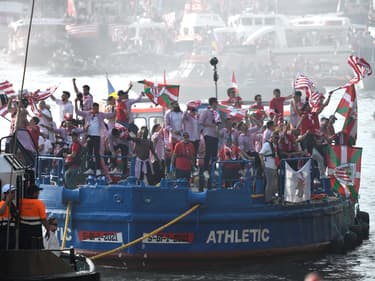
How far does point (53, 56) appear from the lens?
395ft

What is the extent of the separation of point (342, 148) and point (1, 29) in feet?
421

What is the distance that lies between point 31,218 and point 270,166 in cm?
803

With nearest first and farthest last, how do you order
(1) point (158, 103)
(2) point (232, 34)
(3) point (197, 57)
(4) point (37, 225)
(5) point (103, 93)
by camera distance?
(4) point (37, 225)
(1) point (158, 103)
(5) point (103, 93)
(3) point (197, 57)
(2) point (232, 34)

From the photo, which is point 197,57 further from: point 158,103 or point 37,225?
point 37,225

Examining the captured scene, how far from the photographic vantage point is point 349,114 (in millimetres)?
27969

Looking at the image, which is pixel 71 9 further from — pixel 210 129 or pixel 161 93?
pixel 210 129

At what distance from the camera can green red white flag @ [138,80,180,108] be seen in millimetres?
26938

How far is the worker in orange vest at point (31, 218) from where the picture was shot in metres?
17.1

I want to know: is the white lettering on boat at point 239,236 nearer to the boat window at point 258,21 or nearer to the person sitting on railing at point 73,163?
the person sitting on railing at point 73,163

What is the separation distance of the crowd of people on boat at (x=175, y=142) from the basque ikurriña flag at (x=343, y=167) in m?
0.29

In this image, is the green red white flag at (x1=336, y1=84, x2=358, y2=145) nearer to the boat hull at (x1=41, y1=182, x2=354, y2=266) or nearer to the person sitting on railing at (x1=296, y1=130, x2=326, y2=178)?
the person sitting on railing at (x1=296, y1=130, x2=326, y2=178)

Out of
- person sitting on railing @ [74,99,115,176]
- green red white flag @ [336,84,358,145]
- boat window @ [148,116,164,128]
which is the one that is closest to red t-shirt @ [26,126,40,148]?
person sitting on railing @ [74,99,115,176]

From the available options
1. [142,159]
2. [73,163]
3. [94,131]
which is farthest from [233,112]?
[73,163]

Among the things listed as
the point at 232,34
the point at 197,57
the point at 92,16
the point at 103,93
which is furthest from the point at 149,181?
the point at 92,16
